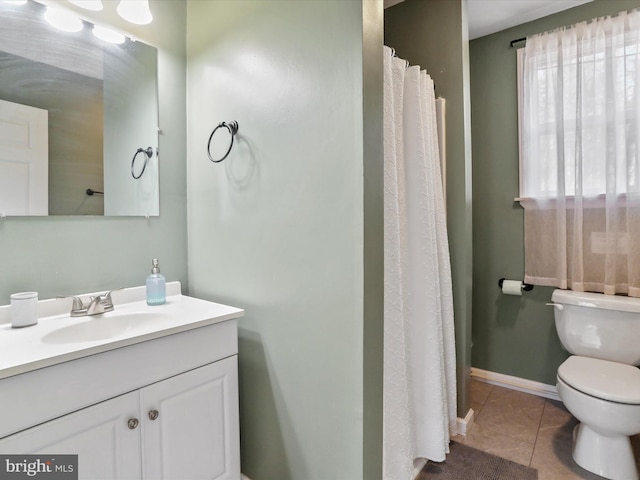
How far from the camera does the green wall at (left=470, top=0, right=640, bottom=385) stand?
229cm

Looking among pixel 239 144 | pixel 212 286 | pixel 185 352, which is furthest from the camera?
pixel 212 286

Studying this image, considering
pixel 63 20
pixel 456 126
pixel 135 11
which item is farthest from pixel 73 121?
pixel 456 126

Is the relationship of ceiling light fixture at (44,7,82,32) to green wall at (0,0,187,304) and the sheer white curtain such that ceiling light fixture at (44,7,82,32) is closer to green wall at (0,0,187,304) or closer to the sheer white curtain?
green wall at (0,0,187,304)

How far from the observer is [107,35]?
1399 mm

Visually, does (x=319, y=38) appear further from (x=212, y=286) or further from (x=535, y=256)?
(x=535, y=256)

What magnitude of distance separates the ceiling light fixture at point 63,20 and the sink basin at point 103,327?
3.73 feet

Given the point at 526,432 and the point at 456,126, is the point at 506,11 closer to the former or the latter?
the point at 456,126

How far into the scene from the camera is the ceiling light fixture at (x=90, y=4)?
1.31 meters

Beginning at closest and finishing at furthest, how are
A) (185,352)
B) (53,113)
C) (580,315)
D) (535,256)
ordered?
(185,352) < (53,113) < (580,315) < (535,256)

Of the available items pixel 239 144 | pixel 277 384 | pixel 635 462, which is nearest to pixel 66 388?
pixel 277 384

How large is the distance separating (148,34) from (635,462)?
10.2 feet

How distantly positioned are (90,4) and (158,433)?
1.65 m

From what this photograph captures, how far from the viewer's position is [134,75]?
1.48 m

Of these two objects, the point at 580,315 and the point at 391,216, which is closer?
the point at 391,216
